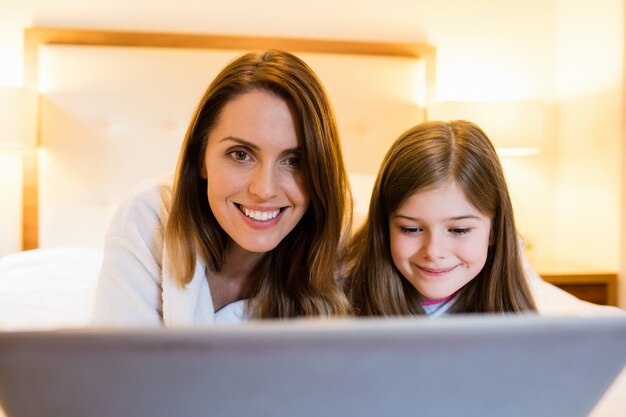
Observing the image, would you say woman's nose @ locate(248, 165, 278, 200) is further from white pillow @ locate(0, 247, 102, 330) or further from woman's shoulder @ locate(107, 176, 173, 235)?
white pillow @ locate(0, 247, 102, 330)

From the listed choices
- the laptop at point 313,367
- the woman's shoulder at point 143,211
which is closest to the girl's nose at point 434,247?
the woman's shoulder at point 143,211

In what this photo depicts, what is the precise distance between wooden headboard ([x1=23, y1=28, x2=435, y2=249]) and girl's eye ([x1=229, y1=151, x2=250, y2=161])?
173 cm

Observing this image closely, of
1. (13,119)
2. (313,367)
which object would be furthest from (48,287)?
(313,367)

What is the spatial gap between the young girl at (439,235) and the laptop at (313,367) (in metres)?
0.66

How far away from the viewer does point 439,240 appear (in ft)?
3.71

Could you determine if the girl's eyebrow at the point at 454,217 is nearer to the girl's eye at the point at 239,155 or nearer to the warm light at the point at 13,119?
the girl's eye at the point at 239,155

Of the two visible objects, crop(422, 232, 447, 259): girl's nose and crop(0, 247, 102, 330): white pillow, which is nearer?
crop(422, 232, 447, 259): girl's nose

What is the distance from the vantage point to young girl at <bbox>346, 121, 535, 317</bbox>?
1.15 metres

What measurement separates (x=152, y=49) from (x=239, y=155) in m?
1.85

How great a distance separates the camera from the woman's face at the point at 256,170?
1.05m

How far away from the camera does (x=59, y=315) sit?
1.75m

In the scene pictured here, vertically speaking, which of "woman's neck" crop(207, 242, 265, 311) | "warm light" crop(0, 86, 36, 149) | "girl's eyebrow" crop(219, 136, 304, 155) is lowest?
"woman's neck" crop(207, 242, 265, 311)

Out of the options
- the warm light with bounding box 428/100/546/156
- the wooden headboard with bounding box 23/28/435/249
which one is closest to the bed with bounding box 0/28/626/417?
the wooden headboard with bounding box 23/28/435/249

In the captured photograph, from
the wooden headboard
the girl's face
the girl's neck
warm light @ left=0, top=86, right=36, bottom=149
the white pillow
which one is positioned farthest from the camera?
the wooden headboard
